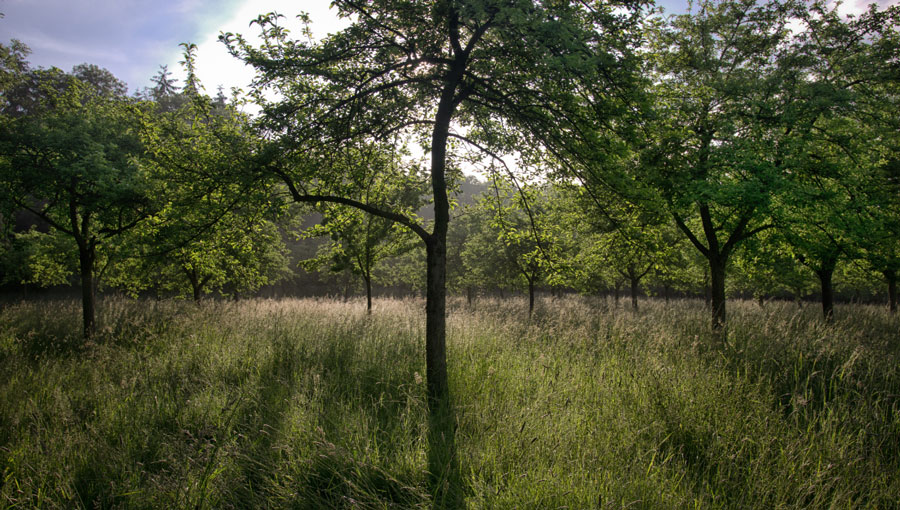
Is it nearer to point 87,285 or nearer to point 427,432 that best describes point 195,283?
point 87,285

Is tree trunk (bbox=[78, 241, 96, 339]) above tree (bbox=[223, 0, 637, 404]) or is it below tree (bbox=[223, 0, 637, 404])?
below

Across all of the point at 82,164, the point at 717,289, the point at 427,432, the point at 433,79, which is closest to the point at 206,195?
the point at 433,79

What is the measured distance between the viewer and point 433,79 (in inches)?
206

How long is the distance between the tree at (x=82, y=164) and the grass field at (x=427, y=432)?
3.54 m

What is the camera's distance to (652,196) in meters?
4.81

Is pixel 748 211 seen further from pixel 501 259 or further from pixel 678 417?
pixel 501 259

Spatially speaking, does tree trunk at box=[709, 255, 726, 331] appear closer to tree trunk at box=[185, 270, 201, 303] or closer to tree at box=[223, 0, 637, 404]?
tree at box=[223, 0, 637, 404]

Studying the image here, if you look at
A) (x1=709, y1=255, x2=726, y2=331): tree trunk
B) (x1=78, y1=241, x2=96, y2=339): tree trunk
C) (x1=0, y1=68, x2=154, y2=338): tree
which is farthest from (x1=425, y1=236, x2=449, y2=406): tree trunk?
(x1=78, y1=241, x2=96, y2=339): tree trunk

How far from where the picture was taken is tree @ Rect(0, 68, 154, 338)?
761cm

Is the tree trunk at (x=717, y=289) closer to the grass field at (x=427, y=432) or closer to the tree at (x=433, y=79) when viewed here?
the grass field at (x=427, y=432)

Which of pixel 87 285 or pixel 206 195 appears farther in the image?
pixel 87 285

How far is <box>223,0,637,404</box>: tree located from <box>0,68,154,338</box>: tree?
5.13 m

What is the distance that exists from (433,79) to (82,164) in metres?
7.60

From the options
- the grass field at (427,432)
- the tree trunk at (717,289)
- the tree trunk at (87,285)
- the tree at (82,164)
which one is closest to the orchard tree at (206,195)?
the grass field at (427,432)
